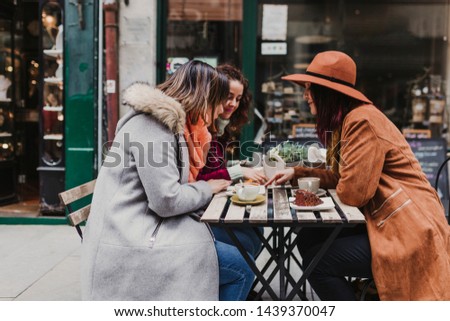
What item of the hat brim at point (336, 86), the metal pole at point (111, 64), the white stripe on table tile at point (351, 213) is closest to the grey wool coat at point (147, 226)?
the white stripe on table tile at point (351, 213)

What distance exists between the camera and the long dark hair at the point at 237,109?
3988 millimetres

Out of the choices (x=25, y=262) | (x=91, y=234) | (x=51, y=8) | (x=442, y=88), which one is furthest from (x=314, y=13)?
(x=91, y=234)

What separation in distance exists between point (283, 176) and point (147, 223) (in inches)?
40.6

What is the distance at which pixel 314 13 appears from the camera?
7012mm

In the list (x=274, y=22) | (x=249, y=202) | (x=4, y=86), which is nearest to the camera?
(x=249, y=202)

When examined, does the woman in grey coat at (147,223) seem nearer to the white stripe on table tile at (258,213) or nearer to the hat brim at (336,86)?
the white stripe on table tile at (258,213)

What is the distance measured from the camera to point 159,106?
2.54m

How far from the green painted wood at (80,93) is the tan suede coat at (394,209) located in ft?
13.0

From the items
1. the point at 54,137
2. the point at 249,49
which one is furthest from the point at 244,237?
the point at 54,137

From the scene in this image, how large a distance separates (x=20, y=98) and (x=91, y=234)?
715 cm

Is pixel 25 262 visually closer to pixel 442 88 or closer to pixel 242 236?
pixel 242 236

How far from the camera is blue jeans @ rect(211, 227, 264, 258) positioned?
331 cm

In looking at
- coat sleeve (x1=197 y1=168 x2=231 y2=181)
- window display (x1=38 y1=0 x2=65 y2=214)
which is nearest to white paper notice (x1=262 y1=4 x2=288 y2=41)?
window display (x1=38 y1=0 x2=65 y2=214)

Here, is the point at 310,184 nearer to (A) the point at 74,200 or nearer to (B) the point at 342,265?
(B) the point at 342,265
